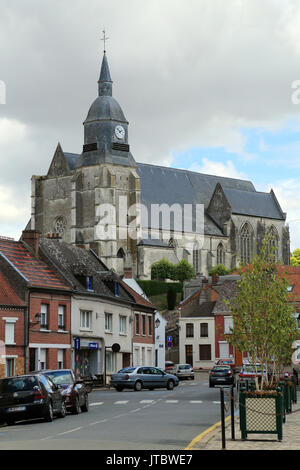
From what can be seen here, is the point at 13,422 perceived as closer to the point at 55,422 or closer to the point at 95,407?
the point at 55,422

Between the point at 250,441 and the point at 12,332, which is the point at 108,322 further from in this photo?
the point at 250,441

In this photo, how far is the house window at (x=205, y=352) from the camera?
237 feet

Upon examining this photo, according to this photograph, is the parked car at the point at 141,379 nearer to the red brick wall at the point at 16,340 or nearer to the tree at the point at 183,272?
the red brick wall at the point at 16,340

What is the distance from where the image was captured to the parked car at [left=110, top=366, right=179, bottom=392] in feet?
133

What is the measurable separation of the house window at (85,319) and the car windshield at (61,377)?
20485 mm

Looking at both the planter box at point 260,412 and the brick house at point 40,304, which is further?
the brick house at point 40,304

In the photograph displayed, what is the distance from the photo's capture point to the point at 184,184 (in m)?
127

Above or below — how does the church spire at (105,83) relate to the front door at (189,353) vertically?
above

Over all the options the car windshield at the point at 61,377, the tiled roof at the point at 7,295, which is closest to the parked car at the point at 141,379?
the tiled roof at the point at 7,295

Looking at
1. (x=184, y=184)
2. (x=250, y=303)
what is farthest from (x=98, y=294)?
(x=184, y=184)

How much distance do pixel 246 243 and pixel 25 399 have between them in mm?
105567

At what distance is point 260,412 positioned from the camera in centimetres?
1636

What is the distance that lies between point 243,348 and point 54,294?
21436mm

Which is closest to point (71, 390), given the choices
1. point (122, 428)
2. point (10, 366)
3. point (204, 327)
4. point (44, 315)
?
point (122, 428)
